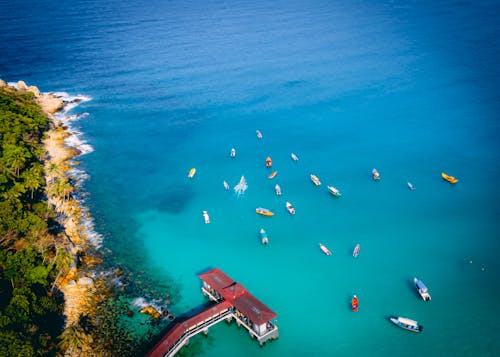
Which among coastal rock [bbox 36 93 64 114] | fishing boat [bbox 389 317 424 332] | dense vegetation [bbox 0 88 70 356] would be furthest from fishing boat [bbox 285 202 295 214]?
coastal rock [bbox 36 93 64 114]

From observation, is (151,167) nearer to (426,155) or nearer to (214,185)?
(214,185)

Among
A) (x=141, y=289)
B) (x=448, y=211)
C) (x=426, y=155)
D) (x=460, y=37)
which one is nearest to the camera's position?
(x=141, y=289)

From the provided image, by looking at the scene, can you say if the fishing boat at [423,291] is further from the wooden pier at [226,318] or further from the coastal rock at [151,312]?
the coastal rock at [151,312]

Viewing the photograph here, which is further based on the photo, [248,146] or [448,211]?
[248,146]

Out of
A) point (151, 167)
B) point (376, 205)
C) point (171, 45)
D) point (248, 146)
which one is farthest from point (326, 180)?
Answer: point (171, 45)

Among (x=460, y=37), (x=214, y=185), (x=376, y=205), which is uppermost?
(x=460, y=37)

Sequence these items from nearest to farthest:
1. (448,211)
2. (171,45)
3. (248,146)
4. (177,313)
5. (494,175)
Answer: (177,313)
(448,211)
(494,175)
(248,146)
(171,45)
